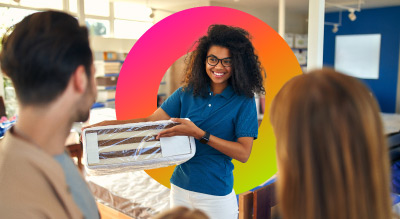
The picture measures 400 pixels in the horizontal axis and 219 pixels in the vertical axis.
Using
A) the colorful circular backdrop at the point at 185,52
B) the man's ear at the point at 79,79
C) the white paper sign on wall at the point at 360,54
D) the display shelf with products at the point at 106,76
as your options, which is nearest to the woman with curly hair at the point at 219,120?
the colorful circular backdrop at the point at 185,52

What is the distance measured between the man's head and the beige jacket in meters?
0.10

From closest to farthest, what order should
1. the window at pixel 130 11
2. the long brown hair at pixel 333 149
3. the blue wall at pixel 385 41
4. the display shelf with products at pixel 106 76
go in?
the long brown hair at pixel 333 149 → the display shelf with products at pixel 106 76 → the window at pixel 130 11 → the blue wall at pixel 385 41

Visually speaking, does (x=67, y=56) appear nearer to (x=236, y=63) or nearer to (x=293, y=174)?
(x=293, y=174)

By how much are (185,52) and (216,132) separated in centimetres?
82

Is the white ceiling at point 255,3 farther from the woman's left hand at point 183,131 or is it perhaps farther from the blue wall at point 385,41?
the woman's left hand at point 183,131

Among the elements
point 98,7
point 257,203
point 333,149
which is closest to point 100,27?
point 98,7

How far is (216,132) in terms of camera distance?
1.60 metres

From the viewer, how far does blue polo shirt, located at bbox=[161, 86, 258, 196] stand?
156 centimetres

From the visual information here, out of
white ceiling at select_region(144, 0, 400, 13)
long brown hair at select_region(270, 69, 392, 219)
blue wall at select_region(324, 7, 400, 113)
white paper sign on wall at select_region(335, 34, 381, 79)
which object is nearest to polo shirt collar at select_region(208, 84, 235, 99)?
long brown hair at select_region(270, 69, 392, 219)

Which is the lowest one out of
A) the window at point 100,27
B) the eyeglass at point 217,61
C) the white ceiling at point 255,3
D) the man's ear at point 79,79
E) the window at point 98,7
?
the man's ear at point 79,79

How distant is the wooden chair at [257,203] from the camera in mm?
1620

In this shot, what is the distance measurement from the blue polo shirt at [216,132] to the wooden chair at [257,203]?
0.10m

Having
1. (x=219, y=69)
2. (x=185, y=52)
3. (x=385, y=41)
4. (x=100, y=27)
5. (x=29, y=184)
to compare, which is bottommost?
(x=29, y=184)

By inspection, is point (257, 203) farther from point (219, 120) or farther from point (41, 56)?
point (41, 56)
